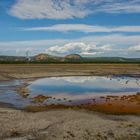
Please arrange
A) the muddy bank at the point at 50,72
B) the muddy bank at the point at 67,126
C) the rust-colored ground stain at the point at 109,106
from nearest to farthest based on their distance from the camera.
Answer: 1. the muddy bank at the point at 67,126
2. the rust-colored ground stain at the point at 109,106
3. the muddy bank at the point at 50,72

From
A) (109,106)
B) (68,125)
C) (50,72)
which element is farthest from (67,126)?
(50,72)

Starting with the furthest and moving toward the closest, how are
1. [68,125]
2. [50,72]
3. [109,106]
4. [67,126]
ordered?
[50,72]
[109,106]
[68,125]
[67,126]

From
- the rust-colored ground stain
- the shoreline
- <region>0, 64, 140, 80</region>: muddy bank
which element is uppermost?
the shoreline

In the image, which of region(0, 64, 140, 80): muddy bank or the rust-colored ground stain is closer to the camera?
the rust-colored ground stain

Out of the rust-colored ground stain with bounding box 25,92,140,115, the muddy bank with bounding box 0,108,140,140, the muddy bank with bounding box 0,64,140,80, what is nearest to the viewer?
the muddy bank with bounding box 0,108,140,140

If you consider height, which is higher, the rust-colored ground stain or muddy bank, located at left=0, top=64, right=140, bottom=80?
the rust-colored ground stain

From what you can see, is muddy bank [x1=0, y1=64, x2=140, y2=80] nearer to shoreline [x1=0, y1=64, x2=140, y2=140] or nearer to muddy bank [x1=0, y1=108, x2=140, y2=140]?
shoreline [x1=0, y1=64, x2=140, y2=140]

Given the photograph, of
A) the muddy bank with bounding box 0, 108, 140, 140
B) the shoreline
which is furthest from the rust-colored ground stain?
the muddy bank with bounding box 0, 108, 140, 140

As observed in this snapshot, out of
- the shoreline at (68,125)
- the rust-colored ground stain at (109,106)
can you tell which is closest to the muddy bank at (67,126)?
the shoreline at (68,125)

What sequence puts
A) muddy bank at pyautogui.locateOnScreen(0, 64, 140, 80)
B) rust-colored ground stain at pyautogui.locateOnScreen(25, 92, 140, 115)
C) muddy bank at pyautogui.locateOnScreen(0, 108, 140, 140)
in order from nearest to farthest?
muddy bank at pyautogui.locateOnScreen(0, 108, 140, 140), rust-colored ground stain at pyautogui.locateOnScreen(25, 92, 140, 115), muddy bank at pyautogui.locateOnScreen(0, 64, 140, 80)

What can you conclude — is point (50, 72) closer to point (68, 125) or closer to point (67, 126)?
point (68, 125)

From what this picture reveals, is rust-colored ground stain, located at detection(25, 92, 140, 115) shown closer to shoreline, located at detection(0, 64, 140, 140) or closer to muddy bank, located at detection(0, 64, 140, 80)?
shoreline, located at detection(0, 64, 140, 140)

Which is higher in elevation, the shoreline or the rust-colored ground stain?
the shoreline

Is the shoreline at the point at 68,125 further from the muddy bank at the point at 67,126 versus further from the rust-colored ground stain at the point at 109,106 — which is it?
the rust-colored ground stain at the point at 109,106
